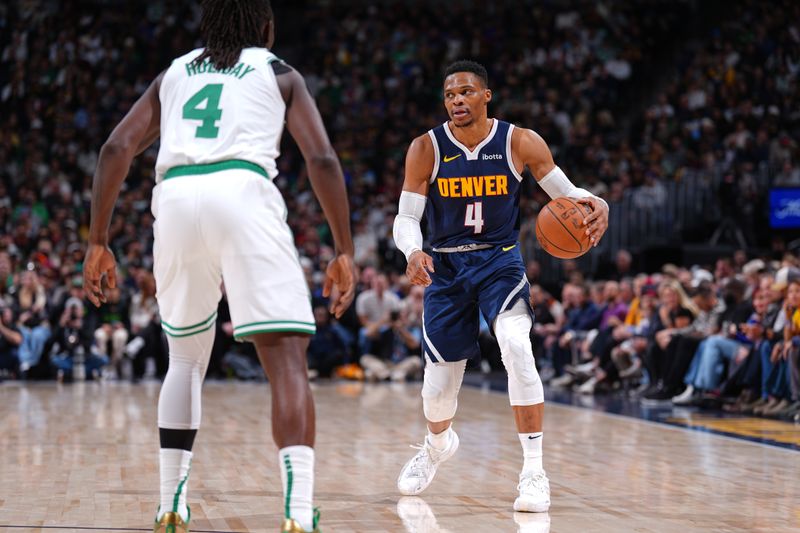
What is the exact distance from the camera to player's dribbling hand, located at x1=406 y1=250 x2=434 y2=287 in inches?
197

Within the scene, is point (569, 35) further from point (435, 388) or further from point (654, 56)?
point (435, 388)

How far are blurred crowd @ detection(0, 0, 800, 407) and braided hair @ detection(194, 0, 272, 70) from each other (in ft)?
25.7

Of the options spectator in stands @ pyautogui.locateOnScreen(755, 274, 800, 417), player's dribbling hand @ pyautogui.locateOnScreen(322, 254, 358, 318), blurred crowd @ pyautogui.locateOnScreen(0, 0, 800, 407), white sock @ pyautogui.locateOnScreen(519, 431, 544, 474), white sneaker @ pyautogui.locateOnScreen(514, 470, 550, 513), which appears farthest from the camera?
blurred crowd @ pyautogui.locateOnScreen(0, 0, 800, 407)

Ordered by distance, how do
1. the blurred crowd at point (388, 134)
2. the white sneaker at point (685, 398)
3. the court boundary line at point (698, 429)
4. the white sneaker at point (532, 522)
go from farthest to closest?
the blurred crowd at point (388, 134), the white sneaker at point (685, 398), the court boundary line at point (698, 429), the white sneaker at point (532, 522)

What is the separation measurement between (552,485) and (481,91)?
1895 mm

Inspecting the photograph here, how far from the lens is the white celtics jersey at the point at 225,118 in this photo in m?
3.47

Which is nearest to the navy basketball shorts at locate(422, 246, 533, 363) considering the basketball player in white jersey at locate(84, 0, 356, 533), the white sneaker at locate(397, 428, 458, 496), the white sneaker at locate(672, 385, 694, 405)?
the white sneaker at locate(397, 428, 458, 496)

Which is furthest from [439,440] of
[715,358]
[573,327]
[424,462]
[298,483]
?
[573,327]

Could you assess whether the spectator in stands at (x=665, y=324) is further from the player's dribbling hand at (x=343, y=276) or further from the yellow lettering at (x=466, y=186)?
the player's dribbling hand at (x=343, y=276)

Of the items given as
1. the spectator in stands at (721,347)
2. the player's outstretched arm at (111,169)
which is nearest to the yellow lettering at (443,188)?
the player's outstretched arm at (111,169)

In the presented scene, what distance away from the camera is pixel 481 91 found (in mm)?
5367

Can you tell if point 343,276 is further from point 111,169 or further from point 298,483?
point 111,169

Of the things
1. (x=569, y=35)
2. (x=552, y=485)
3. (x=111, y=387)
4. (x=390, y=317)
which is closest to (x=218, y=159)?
(x=552, y=485)

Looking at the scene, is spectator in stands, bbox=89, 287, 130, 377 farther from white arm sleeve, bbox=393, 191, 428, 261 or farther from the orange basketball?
the orange basketball
